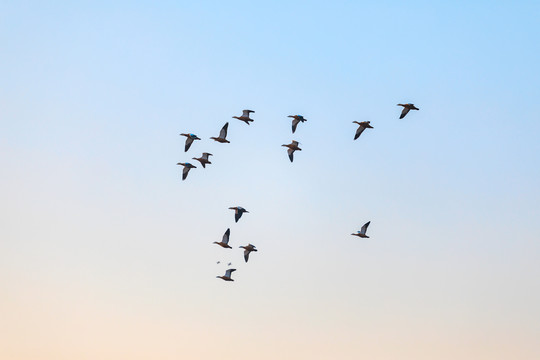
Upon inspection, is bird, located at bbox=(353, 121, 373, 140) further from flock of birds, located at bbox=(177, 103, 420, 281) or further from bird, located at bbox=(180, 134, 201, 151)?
bird, located at bbox=(180, 134, 201, 151)

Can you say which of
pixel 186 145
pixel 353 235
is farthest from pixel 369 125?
pixel 186 145

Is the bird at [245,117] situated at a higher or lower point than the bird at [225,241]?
higher

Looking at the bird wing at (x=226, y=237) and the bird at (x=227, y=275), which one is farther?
the bird at (x=227, y=275)

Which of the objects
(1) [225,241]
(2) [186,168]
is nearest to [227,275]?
Answer: (1) [225,241]

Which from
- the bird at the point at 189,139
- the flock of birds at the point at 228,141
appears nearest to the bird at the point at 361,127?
the flock of birds at the point at 228,141

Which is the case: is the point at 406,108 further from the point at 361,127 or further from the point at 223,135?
the point at 223,135

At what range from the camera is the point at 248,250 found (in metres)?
187

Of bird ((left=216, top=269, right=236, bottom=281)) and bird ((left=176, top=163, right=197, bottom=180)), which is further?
bird ((left=216, top=269, right=236, bottom=281))

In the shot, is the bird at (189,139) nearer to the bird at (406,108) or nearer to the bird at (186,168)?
the bird at (186,168)

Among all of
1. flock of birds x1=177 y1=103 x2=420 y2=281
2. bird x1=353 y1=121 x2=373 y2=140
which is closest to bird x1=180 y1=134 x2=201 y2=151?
flock of birds x1=177 y1=103 x2=420 y2=281

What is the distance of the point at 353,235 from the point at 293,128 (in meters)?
20.8

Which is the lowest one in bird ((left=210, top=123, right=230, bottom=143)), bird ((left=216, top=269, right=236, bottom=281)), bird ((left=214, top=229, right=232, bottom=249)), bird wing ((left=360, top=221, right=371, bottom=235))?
bird ((left=216, top=269, right=236, bottom=281))

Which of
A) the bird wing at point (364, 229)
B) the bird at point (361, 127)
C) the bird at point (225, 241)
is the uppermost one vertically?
the bird at point (361, 127)

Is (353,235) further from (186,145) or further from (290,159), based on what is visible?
(186,145)
